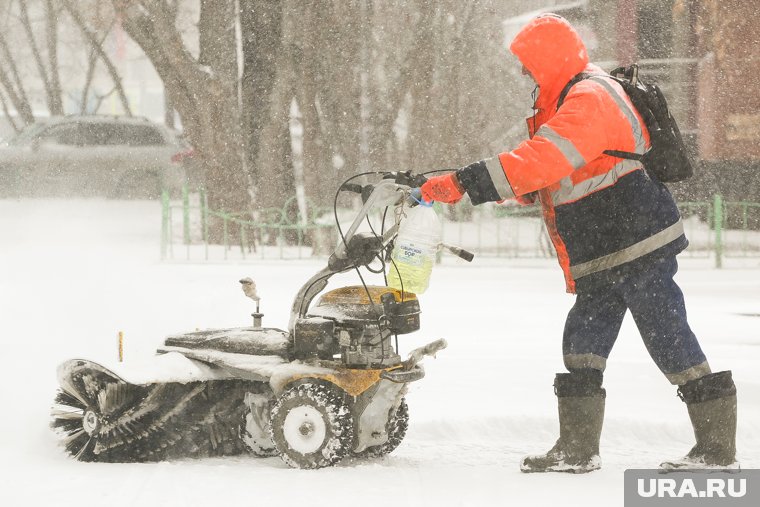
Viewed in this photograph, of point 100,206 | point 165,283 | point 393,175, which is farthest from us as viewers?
point 100,206

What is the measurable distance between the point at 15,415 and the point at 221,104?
1305 centimetres

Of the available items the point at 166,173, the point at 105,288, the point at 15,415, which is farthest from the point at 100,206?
the point at 15,415

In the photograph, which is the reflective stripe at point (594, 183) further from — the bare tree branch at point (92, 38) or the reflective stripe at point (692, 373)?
the bare tree branch at point (92, 38)

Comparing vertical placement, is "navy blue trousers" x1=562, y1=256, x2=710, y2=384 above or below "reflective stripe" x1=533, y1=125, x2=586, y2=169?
below

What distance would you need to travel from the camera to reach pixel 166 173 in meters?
23.5

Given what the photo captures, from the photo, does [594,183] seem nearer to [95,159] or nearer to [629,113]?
[629,113]

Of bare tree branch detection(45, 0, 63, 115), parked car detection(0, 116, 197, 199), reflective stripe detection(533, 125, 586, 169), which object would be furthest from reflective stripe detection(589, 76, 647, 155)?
bare tree branch detection(45, 0, 63, 115)

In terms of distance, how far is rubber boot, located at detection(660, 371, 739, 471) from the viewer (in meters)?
4.39

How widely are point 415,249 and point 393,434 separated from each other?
86 cm

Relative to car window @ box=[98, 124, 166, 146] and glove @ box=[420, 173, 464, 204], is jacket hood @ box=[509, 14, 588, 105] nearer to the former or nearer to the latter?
glove @ box=[420, 173, 464, 204]

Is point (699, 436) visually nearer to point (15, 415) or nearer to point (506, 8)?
point (15, 415)

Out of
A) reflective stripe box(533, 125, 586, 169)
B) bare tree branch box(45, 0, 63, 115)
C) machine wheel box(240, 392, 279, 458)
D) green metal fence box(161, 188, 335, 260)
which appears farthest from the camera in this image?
bare tree branch box(45, 0, 63, 115)

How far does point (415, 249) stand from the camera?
4852 millimetres

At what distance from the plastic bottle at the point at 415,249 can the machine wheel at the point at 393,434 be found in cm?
58
